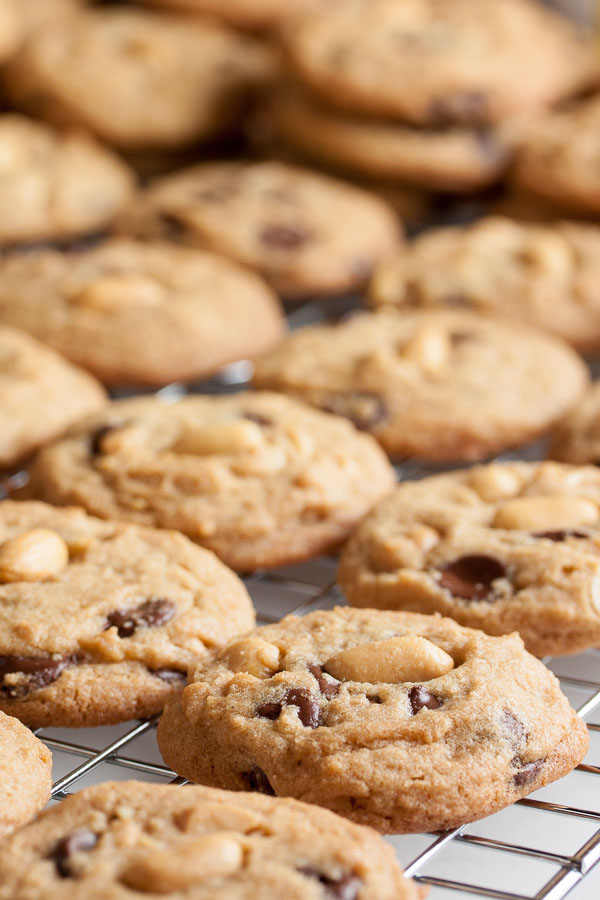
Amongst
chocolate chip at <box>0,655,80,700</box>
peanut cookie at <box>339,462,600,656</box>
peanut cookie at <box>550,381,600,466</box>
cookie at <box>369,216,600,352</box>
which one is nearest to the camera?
chocolate chip at <box>0,655,80,700</box>

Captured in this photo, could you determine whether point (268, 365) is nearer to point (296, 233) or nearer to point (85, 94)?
point (296, 233)

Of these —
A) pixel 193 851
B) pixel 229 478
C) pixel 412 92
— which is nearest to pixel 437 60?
pixel 412 92

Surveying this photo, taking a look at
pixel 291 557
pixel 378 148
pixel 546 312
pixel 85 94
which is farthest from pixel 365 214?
pixel 291 557

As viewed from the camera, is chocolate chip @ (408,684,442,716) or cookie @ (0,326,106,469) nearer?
chocolate chip @ (408,684,442,716)

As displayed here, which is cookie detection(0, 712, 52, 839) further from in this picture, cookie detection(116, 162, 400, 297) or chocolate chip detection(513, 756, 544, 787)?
cookie detection(116, 162, 400, 297)

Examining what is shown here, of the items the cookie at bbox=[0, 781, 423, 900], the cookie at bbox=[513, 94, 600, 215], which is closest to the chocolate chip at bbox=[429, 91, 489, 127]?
the cookie at bbox=[513, 94, 600, 215]

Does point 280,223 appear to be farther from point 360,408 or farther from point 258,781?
point 258,781

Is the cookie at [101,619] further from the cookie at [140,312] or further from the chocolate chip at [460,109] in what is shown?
the chocolate chip at [460,109]
